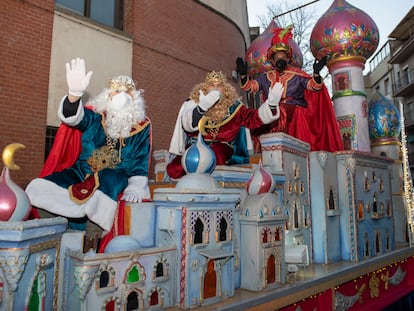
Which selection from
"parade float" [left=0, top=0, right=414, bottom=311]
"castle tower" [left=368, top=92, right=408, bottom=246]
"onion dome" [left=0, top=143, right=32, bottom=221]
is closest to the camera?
"onion dome" [left=0, top=143, right=32, bottom=221]

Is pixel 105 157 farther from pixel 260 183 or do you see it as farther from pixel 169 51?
pixel 169 51

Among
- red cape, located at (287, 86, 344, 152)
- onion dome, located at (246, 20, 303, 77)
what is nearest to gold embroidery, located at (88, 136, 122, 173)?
red cape, located at (287, 86, 344, 152)

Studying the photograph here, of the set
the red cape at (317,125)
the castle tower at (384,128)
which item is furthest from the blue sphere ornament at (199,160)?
the castle tower at (384,128)

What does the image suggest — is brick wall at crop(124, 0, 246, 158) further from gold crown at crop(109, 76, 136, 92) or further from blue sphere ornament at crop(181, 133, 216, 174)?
blue sphere ornament at crop(181, 133, 216, 174)

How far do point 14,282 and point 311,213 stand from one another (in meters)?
3.32

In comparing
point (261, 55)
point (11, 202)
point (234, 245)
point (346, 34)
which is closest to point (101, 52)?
point (261, 55)

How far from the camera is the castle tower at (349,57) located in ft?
22.1

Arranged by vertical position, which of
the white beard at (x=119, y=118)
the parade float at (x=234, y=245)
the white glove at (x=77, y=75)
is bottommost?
A: the parade float at (x=234, y=245)

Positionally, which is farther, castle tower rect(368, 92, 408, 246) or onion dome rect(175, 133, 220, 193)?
castle tower rect(368, 92, 408, 246)

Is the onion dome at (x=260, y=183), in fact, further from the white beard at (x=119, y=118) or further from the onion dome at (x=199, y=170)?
the white beard at (x=119, y=118)

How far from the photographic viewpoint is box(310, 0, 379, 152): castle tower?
22.1 ft

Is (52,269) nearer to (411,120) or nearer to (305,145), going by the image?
(305,145)

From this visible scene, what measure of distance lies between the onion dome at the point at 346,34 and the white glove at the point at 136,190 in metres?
5.32

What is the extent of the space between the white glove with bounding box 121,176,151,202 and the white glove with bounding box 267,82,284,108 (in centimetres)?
156
